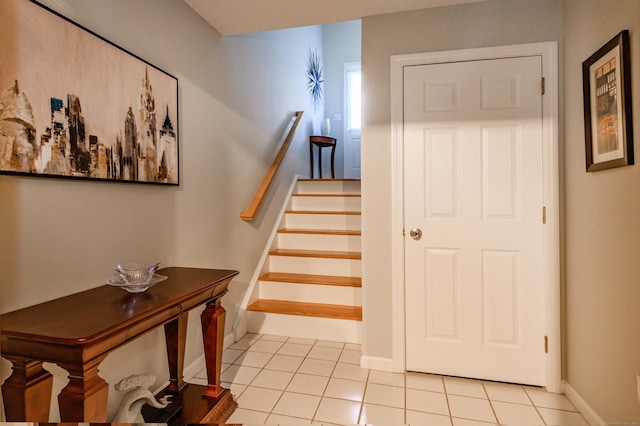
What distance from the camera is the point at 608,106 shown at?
158 cm

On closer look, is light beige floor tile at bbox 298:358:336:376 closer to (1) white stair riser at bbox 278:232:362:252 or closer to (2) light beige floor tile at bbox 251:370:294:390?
(2) light beige floor tile at bbox 251:370:294:390

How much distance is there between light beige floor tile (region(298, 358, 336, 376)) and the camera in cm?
225

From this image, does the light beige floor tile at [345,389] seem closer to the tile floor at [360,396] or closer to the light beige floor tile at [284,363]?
the tile floor at [360,396]

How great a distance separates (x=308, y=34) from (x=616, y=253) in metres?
4.28

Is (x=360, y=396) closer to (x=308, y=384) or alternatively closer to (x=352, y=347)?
(x=308, y=384)

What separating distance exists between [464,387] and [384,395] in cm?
50

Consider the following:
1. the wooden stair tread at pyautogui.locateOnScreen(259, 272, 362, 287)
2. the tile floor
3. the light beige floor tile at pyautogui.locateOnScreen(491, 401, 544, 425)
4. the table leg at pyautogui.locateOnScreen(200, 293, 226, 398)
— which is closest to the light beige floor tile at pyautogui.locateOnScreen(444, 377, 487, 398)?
the tile floor

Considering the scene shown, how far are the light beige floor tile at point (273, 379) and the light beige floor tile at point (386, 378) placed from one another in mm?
520

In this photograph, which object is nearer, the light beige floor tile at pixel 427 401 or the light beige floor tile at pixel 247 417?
the light beige floor tile at pixel 247 417

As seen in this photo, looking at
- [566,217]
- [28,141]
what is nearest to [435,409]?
[566,217]

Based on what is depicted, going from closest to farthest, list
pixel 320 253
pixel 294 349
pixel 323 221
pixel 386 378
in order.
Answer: pixel 386 378 < pixel 294 349 < pixel 320 253 < pixel 323 221

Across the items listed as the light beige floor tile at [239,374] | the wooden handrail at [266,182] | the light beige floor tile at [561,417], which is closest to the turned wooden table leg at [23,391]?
the light beige floor tile at [239,374]

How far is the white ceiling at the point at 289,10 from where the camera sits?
2.13 meters

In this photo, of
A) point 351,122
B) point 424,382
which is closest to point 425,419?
point 424,382
